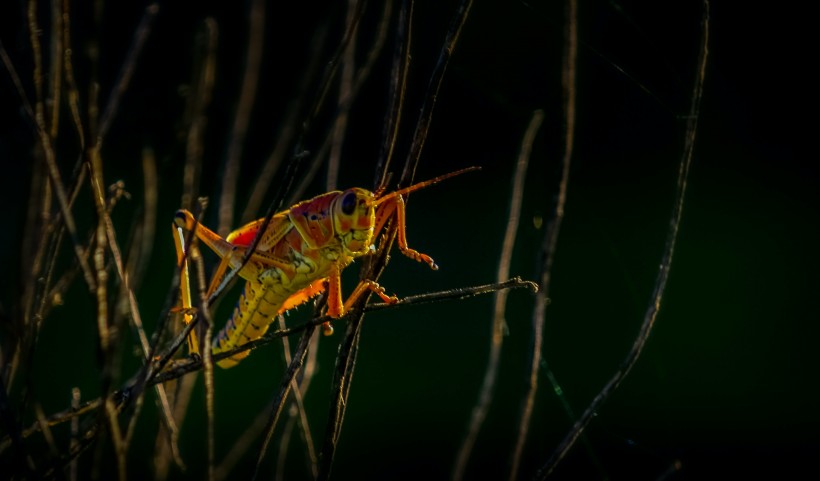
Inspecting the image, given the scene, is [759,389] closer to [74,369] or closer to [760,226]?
[760,226]

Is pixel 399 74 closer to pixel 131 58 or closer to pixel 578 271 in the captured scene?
pixel 131 58

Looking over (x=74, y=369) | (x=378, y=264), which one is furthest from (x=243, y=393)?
(x=378, y=264)

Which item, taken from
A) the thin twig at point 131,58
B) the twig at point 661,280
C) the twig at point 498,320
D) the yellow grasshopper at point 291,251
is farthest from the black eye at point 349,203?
the twig at point 661,280

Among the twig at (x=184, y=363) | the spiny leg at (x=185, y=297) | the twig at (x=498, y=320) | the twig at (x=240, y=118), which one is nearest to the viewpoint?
the twig at (x=184, y=363)

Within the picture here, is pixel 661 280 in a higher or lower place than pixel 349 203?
lower

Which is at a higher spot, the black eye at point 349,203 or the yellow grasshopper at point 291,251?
the black eye at point 349,203

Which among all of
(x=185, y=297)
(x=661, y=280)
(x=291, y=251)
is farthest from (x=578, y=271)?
(x=661, y=280)

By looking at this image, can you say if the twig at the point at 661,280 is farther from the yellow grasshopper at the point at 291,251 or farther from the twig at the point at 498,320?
the yellow grasshopper at the point at 291,251
